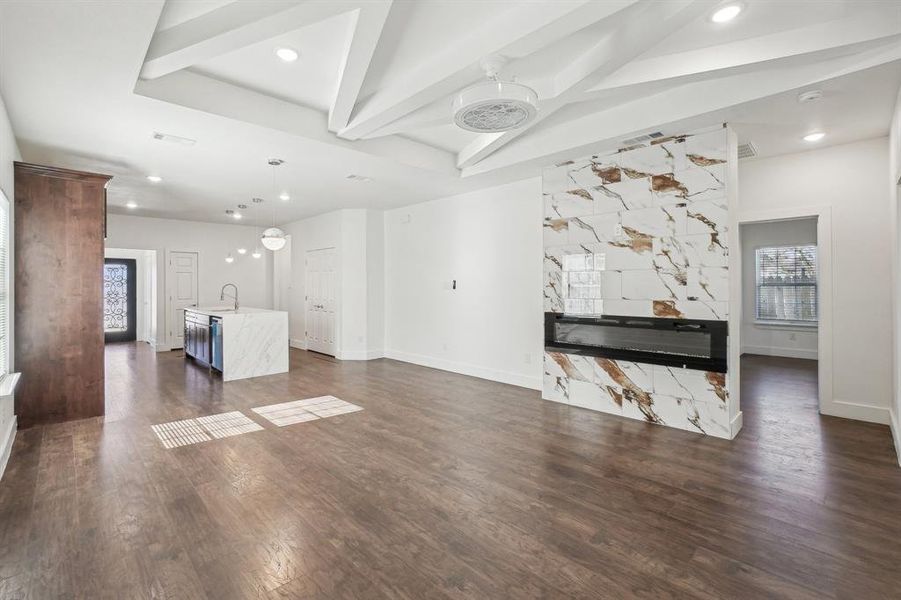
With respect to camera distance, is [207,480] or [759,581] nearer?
[759,581]

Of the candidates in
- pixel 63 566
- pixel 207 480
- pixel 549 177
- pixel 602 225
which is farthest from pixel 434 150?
pixel 63 566

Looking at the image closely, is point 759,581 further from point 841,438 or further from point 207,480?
point 207,480

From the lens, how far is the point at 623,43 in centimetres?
281

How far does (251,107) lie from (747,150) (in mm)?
4902

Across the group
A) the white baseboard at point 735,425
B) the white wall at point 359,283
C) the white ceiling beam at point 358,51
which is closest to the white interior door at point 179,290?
the white wall at point 359,283

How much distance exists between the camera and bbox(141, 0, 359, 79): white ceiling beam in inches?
93.7

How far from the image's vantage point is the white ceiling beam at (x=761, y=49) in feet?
8.75

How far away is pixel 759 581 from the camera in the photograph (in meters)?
2.00

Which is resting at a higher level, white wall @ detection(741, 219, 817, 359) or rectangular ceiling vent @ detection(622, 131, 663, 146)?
rectangular ceiling vent @ detection(622, 131, 663, 146)

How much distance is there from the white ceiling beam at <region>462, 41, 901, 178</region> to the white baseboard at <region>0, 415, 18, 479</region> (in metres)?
5.16

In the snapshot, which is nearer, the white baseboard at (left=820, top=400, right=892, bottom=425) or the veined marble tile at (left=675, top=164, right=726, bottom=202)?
the veined marble tile at (left=675, top=164, right=726, bottom=202)

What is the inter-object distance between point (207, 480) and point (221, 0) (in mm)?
3028

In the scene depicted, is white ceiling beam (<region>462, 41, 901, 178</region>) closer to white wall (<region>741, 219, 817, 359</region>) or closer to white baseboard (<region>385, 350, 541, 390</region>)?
white baseboard (<region>385, 350, 541, 390</region>)

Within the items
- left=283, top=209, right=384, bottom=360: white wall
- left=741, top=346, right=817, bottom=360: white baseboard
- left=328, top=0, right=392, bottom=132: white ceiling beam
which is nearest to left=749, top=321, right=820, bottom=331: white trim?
left=741, top=346, right=817, bottom=360: white baseboard
